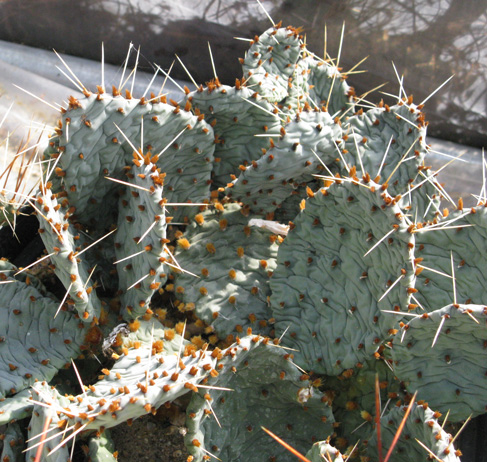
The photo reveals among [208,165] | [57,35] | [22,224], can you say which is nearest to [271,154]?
[208,165]

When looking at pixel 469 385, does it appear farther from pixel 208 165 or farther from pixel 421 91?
pixel 421 91

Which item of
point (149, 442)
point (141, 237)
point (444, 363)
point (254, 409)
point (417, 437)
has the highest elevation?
point (141, 237)

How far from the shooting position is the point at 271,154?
156 centimetres

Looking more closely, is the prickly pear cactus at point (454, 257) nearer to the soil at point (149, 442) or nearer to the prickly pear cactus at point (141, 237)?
the prickly pear cactus at point (141, 237)

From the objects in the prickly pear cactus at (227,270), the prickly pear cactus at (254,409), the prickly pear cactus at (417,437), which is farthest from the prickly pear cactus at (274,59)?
the prickly pear cactus at (417,437)

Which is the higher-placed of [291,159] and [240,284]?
[291,159]

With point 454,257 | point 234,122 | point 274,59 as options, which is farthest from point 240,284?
point 274,59

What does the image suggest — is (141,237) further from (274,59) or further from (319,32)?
(319,32)

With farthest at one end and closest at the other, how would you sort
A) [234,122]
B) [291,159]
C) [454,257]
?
1. [234,122]
2. [291,159]
3. [454,257]

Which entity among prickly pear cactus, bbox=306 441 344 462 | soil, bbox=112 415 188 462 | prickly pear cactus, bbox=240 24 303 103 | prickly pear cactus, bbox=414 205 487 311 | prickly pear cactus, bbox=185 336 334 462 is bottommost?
soil, bbox=112 415 188 462

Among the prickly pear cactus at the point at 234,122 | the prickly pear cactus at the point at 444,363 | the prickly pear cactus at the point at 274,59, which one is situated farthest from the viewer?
the prickly pear cactus at the point at 274,59

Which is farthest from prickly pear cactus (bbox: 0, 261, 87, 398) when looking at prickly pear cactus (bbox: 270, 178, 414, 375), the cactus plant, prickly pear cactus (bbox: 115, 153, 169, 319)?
prickly pear cactus (bbox: 270, 178, 414, 375)

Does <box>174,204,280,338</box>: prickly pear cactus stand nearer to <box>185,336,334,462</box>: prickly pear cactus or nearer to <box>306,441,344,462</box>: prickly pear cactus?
<box>185,336,334,462</box>: prickly pear cactus

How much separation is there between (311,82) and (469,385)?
107 cm
